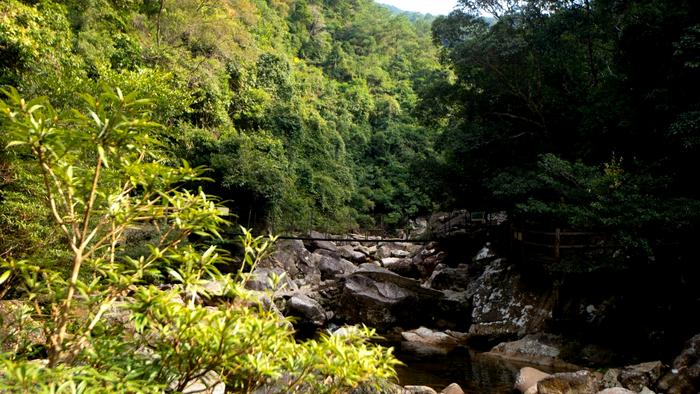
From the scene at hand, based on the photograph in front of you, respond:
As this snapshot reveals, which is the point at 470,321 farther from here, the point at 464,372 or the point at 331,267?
the point at 331,267

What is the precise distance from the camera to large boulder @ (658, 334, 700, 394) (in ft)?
14.5

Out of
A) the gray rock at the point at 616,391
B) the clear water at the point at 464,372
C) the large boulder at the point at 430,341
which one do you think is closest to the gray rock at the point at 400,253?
the large boulder at the point at 430,341

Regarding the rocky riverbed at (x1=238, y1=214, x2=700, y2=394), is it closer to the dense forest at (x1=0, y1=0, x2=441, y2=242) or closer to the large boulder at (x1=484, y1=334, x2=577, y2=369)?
the large boulder at (x1=484, y1=334, x2=577, y2=369)

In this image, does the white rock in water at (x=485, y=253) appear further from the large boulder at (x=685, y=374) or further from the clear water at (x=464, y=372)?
the large boulder at (x=685, y=374)

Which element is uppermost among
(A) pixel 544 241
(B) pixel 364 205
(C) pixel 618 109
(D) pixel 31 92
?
(C) pixel 618 109

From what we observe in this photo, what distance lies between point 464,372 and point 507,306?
3135 mm

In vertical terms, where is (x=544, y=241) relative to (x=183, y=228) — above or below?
below

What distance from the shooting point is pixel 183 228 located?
5.05 feet

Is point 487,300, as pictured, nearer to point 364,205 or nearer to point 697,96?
point 697,96

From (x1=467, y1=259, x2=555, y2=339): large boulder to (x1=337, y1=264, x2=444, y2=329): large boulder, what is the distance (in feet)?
3.47

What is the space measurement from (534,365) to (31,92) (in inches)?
320

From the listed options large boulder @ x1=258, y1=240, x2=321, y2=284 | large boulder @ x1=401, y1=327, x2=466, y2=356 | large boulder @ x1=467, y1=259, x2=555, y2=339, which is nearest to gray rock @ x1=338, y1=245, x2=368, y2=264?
large boulder @ x1=258, y1=240, x2=321, y2=284

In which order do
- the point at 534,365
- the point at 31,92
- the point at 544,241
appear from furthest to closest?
1. the point at 544,241
2. the point at 534,365
3. the point at 31,92

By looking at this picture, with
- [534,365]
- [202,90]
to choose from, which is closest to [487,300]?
[534,365]
